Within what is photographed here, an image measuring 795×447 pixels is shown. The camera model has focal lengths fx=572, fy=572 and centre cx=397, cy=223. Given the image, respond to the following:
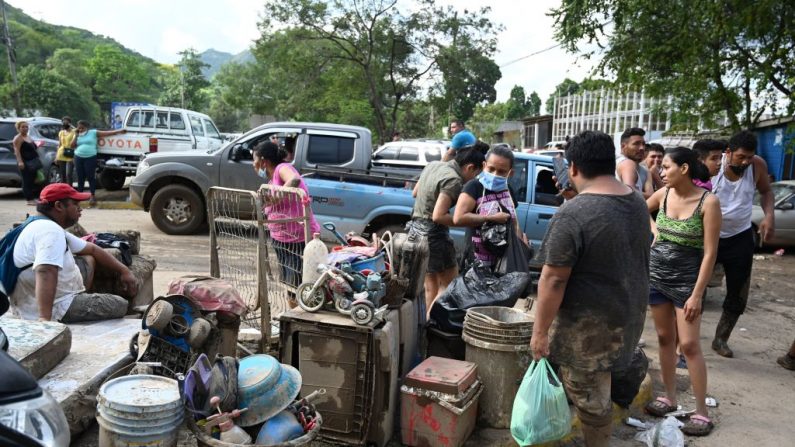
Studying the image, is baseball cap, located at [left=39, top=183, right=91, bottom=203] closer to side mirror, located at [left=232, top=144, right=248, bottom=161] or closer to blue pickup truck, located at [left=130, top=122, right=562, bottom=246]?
blue pickup truck, located at [left=130, top=122, right=562, bottom=246]

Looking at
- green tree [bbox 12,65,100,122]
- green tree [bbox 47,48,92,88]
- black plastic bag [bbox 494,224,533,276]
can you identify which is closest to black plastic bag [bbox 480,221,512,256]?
black plastic bag [bbox 494,224,533,276]

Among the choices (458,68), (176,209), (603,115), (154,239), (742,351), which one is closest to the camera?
(742,351)

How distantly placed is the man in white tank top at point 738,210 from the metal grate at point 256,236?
371cm

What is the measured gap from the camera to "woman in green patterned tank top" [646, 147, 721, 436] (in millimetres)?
3883

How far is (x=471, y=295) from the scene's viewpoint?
14.1 feet

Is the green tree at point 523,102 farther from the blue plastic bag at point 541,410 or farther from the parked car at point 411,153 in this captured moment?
the blue plastic bag at point 541,410

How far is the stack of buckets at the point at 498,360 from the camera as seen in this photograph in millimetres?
3729

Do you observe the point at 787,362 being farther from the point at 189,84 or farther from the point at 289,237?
the point at 189,84

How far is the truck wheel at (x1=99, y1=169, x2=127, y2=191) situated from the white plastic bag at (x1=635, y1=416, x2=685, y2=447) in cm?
1341

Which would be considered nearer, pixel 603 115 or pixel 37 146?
pixel 37 146

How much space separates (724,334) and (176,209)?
27.7ft

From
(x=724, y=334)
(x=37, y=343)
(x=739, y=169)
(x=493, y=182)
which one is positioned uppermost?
(x=739, y=169)

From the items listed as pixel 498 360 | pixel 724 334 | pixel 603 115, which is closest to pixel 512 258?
pixel 498 360

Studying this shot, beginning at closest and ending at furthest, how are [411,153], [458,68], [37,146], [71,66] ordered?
[37,146] → [411,153] → [458,68] → [71,66]
